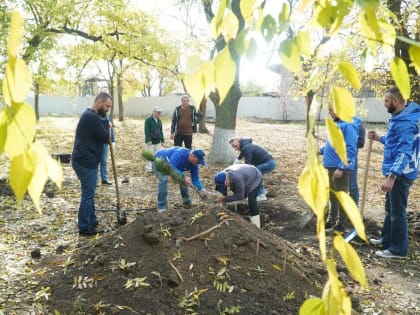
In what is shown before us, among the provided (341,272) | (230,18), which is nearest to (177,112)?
(341,272)

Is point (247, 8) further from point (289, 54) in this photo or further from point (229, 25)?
point (289, 54)

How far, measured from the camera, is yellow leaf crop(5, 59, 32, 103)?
60cm

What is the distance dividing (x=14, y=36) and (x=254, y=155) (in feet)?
22.9

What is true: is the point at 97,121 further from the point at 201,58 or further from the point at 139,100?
the point at 139,100

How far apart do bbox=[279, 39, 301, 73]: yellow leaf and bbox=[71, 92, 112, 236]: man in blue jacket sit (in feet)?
15.7

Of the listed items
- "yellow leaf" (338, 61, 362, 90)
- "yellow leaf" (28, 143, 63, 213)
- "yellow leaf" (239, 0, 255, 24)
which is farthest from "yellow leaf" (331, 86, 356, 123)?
"yellow leaf" (28, 143, 63, 213)

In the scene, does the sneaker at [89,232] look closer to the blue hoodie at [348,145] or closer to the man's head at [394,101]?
the blue hoodie at [348,145]

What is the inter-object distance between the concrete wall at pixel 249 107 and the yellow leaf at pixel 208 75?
84.5ft

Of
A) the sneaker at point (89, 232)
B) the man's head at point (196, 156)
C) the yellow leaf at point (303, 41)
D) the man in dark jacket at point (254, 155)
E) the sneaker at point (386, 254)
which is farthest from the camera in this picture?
the man in dark jacket at point (254, 155)

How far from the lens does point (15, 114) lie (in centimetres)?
61

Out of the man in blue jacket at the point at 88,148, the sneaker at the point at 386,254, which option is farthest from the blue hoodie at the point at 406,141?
the man in blue jacket at the point at 88,148

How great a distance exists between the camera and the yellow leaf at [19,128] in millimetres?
603

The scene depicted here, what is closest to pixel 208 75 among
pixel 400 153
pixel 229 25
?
pixel 229 25

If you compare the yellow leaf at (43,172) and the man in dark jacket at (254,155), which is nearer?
the yellow leaf at (43,172)
